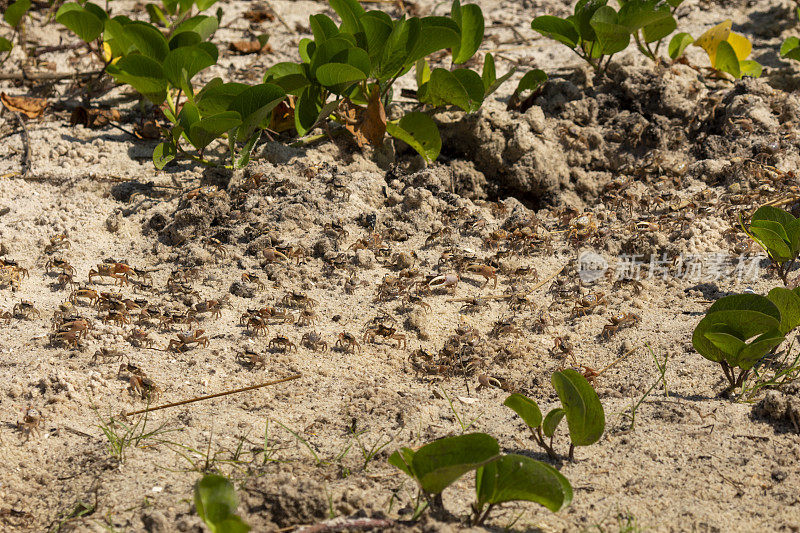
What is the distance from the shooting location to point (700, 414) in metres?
2.42

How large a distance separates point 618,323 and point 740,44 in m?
2.82

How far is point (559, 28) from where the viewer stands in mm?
4406

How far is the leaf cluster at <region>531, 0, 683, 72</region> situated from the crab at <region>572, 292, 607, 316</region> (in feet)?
5.95

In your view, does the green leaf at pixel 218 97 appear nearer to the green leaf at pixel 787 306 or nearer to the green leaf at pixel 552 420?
the green leaf at pixel 552 420

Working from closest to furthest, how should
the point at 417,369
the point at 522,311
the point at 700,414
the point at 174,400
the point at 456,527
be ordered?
the point at 456,527 → the point at 700,414 → the point at 174,400 → the point at 417,369 → the point at 522,311

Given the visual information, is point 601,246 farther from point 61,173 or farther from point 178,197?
point 61,173

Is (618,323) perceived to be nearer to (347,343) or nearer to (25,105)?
(347,343)

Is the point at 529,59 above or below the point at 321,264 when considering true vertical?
above

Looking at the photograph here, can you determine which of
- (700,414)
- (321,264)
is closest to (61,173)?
(321,264)

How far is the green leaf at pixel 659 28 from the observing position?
4.39m

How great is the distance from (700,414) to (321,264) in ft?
6.08

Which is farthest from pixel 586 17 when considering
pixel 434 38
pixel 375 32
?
pixel 375 32

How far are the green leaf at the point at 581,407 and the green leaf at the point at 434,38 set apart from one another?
2.34m

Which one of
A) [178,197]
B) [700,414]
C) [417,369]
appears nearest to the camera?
[700,414]
